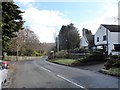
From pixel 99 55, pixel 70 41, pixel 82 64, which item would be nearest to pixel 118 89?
pixel 82 64

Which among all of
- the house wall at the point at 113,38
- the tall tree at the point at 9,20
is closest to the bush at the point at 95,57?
the tall tree at the point at 9,20

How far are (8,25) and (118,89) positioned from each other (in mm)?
15019

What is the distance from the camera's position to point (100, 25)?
62406 mm

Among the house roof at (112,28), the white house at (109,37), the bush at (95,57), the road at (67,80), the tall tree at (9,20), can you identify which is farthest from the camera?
the house roof at (112,28)

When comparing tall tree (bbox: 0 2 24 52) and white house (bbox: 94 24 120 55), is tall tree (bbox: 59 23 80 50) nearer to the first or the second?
white house (bbox: 94 24 120 55)

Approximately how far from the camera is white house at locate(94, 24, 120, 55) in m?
56.5

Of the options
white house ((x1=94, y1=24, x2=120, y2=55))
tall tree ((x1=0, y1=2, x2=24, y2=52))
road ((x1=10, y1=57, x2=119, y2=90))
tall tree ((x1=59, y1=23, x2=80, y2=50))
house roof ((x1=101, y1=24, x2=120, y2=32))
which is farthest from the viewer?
tall tree ((x1=59, y1=23, x2=80, y2=50))

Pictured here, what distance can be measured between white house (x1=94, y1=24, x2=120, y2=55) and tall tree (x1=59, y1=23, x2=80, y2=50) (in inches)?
951

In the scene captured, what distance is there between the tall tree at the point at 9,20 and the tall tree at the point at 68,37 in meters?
60.2

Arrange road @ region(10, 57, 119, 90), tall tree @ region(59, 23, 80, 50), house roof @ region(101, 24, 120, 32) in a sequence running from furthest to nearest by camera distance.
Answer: tall tree @ region(59, 23, 80, 50), house roof @ region(101, 24, 120, 32), road @ region(10, 57, 119, 90)

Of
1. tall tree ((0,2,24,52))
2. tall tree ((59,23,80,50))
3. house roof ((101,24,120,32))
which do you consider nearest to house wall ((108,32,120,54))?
house roof ((101,24,120,32))

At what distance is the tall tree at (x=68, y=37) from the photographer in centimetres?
8775

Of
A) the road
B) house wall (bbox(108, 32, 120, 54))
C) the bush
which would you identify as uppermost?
house wall (bbox(108, 32, 120, 54))

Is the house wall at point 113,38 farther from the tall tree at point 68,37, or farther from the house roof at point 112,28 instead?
the tall tree at point 68,37
